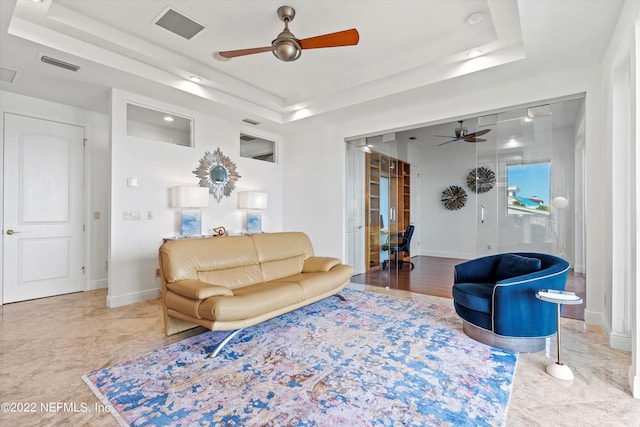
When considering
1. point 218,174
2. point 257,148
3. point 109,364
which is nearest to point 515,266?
point 109,364

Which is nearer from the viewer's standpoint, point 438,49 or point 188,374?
point 188,374

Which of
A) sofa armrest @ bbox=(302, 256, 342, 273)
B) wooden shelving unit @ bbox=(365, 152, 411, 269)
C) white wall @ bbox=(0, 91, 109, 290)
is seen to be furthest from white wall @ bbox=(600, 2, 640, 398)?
white wall @ bbox=(0, 91, 109, 290)

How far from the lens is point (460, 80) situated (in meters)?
3.60

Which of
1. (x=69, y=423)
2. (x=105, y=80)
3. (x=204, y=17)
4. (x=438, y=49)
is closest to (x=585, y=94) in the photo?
(x=438, y=49)

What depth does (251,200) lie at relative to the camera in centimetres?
516

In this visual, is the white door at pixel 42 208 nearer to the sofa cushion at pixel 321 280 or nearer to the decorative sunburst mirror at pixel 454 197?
the sofa cushion at pixel 321 280

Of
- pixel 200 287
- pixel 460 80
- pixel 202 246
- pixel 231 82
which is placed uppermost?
pixel 231 82

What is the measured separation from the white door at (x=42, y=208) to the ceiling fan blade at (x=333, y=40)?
3914 mm

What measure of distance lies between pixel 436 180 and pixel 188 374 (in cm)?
755

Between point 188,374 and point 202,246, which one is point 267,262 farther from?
point 188,374

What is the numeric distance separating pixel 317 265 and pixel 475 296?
6.03 feet

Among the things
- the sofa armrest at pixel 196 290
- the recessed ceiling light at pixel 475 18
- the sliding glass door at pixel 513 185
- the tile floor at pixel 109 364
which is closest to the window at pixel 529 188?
the sliding glass door at pixel 513 185

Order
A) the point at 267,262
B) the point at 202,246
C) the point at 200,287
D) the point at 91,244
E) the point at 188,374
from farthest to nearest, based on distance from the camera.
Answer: the point at 91,244 → the point at 267,262 → the point at 202,246 → the point at 200,287 → the point at 188,374

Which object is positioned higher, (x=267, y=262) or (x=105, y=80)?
(x=105, y=80)
